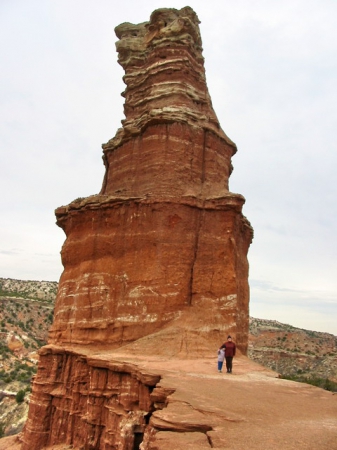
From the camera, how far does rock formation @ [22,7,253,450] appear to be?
16.8m

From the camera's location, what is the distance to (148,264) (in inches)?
731

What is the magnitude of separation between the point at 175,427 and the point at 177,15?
25238 mm

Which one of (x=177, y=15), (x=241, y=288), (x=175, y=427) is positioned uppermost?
(x=177, y=15)

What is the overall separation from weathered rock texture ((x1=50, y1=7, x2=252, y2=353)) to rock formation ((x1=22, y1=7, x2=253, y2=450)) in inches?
2.1

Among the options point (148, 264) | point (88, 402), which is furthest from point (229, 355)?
point (148, 264)

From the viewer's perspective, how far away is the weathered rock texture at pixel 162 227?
18266 mm

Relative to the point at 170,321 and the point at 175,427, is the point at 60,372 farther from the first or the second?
the point at 175,427

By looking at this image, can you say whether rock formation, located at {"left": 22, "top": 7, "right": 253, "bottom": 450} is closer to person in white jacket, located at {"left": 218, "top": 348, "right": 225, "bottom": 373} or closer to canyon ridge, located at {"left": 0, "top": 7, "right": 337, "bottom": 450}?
canyon ridge, located at {"left": 0, "top": 7, "right": 337, "bottom": 450}

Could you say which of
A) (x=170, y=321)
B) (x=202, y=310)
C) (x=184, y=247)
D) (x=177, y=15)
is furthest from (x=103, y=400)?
(x=177, y=15)

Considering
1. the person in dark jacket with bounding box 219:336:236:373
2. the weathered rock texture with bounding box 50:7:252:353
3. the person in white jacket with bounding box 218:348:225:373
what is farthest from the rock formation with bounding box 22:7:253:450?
the person in dark jacket with bounding box 219:336:236:373

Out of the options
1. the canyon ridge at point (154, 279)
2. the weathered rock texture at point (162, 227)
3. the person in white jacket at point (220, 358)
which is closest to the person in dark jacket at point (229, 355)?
the person in white jacket at point (220, 358)

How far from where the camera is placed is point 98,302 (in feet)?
62.5

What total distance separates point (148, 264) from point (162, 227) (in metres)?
1.89

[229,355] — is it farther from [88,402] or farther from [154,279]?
[88,402]
